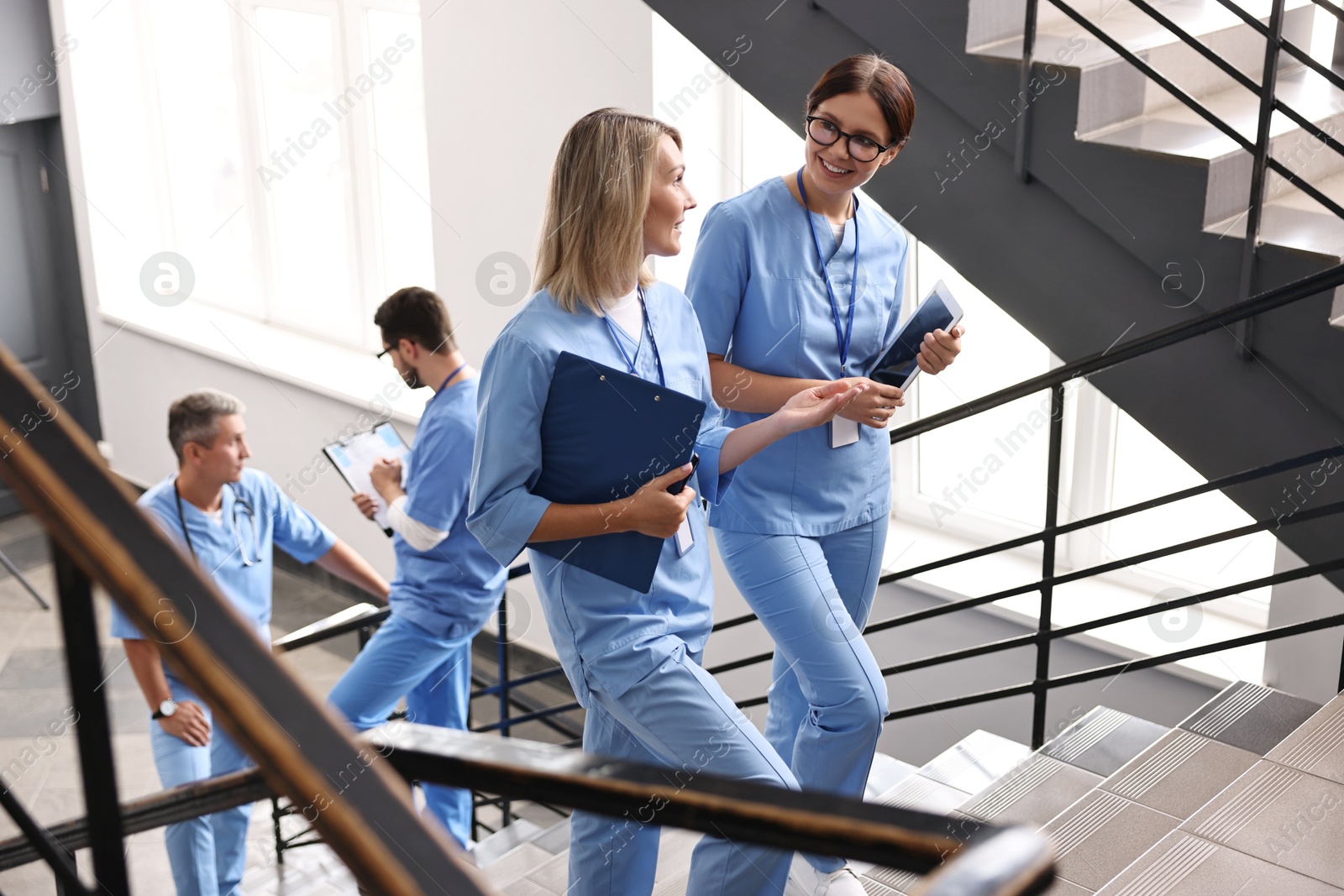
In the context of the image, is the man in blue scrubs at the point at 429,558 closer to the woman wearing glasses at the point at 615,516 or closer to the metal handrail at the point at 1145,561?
the metal handrail at the point at 1145,561

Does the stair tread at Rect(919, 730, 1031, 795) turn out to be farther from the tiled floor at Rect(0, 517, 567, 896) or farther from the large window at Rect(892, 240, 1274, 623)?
the tiled floor at Rect(0, 517, 567, 896)

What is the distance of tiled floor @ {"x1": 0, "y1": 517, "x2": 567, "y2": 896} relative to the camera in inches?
164

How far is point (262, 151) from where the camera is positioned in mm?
6707

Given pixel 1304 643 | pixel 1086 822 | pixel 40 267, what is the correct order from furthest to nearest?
pixel 40 267 → pixel 1304 643 → pixel 1086 822

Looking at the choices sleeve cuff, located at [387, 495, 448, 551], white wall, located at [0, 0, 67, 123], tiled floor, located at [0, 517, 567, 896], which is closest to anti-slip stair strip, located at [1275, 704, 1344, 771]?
sleeve cuff, located at [387, 495, 448, 551]

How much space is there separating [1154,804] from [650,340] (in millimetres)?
1423

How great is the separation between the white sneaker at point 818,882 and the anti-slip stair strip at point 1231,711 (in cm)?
98

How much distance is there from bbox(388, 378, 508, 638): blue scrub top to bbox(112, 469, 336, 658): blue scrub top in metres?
0.39

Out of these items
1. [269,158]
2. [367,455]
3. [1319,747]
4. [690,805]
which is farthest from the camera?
[269,158]

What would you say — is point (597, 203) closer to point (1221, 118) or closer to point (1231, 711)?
point (1221, 118)

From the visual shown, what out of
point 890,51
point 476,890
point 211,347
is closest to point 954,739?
point 890,51

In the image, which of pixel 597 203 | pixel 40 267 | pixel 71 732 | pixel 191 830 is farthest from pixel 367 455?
pixel 40 267

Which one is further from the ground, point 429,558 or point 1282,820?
point 429,558

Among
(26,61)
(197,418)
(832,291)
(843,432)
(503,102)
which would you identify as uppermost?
(26,61)
